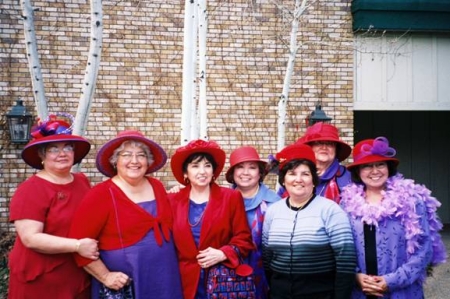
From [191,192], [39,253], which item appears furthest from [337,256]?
[39,253]

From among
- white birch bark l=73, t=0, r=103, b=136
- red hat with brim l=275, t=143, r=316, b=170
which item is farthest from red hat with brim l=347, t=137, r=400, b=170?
white birch bark l=73, t=0, r=103, b=136

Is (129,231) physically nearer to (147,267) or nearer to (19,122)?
(147,267)

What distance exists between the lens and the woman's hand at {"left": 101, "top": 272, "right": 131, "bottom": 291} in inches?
124

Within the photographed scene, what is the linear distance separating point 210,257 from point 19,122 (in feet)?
17.5

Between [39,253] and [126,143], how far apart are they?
33.0 inches

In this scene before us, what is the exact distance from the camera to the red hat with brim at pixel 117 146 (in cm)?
335

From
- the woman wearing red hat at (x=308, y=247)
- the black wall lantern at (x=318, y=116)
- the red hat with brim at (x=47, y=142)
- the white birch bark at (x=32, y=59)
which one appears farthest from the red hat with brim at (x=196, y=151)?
the black wall lantern at (x=318, y=116)

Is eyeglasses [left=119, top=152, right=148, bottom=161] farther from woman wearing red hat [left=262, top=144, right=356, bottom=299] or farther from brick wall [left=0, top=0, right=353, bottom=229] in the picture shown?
brick wall [left=0, top=0, right=353, bottom=229]

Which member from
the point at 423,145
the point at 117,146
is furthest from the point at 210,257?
the point at 423,145

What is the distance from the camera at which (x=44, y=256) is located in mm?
3199

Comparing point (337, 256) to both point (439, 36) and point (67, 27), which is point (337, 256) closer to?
point (67, 27)

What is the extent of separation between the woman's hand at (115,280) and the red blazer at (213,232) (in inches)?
14.9

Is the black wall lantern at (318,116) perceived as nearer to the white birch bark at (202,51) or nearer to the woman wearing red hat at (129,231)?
the white birch bark at (202,51)

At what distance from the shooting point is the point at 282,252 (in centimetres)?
323
